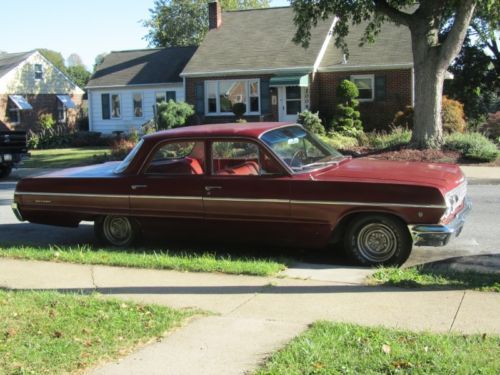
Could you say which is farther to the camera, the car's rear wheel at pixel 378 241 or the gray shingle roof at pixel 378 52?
the gray shingle roof at pixel 378 52

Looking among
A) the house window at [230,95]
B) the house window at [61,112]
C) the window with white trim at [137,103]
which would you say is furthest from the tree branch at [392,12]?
the house window at [61,112]

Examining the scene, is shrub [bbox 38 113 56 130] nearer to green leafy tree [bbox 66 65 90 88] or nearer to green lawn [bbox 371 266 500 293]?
green lawn [bbox 371 266 500 293]

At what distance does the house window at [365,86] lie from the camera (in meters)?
27.3

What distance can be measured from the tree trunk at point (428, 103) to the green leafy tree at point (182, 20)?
117 ft

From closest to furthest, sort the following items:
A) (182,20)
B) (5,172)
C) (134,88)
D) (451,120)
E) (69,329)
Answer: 1. (69,329)
2. (5,172)
3. (451,120)
4. (134,88)
5. (182,20)

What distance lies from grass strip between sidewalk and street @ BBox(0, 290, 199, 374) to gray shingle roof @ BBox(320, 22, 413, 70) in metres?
22.8

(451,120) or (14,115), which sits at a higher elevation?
(14,115)

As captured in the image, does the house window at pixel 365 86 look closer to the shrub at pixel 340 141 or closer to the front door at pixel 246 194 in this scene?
the shrub at pixel 340 141

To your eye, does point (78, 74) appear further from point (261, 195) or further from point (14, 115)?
point (261, 195)

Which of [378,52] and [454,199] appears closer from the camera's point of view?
[454,199]

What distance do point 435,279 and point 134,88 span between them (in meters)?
30.1

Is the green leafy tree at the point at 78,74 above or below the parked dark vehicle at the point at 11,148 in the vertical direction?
above

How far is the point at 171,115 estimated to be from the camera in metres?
26.9

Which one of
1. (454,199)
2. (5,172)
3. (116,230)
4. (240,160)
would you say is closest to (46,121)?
(5,172)
